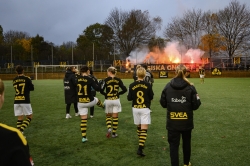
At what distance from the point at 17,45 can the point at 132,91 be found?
2479 inches

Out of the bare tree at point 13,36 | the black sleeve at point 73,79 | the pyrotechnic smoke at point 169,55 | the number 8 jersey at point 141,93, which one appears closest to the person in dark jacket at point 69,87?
the black sleeve at point 73,79

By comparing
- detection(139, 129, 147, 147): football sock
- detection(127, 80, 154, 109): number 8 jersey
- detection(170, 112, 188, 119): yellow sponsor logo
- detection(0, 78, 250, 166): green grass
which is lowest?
detection(0, 78, 250, 166): green grass

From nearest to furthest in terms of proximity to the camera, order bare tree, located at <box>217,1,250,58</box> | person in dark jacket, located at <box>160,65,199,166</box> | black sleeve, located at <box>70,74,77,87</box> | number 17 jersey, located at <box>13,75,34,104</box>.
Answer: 1. person in dark jacket, located at <box>160,65,199,166</box>
2. number 17 jersey, located at <box>13,75,34,104</box>
3. black sleeve, located at <box>70,74,77,87</box>
4. bare tree, located at <box>217,1,250,58</box>

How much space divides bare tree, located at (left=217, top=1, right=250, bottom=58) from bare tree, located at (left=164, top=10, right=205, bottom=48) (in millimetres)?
5193

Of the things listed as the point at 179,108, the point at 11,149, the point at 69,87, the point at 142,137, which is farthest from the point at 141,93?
the point at 69,87

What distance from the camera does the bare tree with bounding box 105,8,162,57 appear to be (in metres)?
63.5

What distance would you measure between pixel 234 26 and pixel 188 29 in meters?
10.0

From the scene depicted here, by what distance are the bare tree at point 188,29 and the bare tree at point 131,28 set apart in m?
6.63

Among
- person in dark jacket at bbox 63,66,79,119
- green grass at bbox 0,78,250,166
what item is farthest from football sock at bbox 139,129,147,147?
person in dark jacket at bbox 63,66,79,119

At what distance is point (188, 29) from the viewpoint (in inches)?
2351

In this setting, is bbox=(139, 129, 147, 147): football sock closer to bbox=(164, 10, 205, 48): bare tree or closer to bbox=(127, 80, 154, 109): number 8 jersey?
bbox=(127, 80, 154, 109): number 8 jersey

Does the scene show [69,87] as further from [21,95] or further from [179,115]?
[179,115]

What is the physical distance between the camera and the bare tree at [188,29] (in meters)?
58.8

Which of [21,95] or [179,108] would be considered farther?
[21,95]
